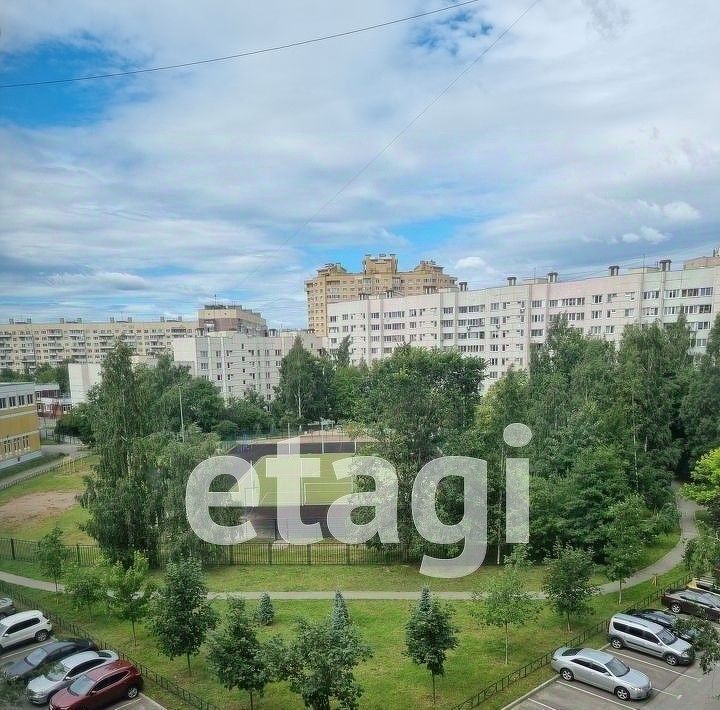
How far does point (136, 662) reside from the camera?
14.0m

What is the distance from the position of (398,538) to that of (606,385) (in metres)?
13.5

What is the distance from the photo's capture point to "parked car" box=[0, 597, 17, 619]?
651 inches

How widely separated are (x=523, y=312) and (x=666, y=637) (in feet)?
147

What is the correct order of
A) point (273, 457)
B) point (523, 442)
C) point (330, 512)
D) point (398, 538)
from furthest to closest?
point (273, 457) → point (330, 512) → point (523, 442) → point (398, 538)

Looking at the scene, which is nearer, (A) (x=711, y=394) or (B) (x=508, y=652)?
(B) (x=508, y=652)

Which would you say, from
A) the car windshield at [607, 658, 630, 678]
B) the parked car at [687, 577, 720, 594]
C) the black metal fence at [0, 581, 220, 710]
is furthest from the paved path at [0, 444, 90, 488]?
the parked car at [687, 577, 720, 594]

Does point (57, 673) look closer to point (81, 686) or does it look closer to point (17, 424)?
point (81, 686)

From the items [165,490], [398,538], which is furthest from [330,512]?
[165,490]

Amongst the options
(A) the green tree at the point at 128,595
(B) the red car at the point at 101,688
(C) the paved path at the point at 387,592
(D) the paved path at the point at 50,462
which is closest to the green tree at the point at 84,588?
(A) the green tree at the point at 128,595

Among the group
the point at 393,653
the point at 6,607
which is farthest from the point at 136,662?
the point at 393,653

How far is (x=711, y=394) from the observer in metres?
28.0

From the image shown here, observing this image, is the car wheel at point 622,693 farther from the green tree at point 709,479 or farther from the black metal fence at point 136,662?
the green tree at point 709,479

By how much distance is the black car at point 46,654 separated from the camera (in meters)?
13.0

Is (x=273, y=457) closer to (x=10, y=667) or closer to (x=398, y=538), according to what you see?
(x=398, y=538)
